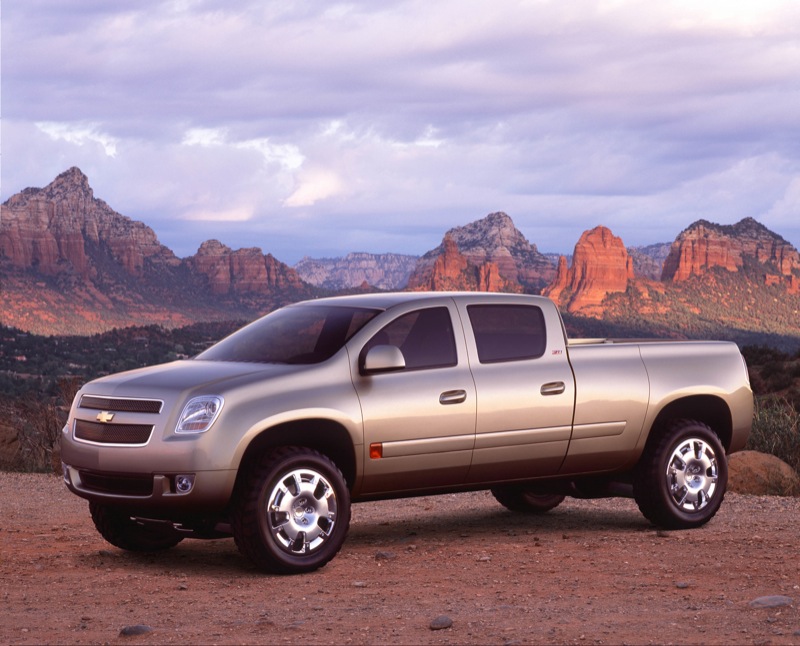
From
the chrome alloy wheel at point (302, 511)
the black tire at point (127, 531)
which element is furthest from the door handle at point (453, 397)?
the black tire at point (127, 531)

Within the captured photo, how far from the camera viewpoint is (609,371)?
1020cm

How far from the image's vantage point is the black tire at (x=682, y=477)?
1043 cm

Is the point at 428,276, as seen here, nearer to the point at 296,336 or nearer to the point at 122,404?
the point at 296,336

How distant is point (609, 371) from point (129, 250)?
11561 cm

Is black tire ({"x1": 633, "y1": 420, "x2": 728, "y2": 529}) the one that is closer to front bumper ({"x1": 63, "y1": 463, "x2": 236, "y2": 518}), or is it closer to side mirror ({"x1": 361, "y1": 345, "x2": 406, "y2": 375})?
side mirror ({"x1": 361, "y1": 345, "x2": 406, "y2": 375})

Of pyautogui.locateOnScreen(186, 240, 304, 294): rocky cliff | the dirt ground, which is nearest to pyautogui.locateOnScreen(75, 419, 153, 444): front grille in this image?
the dirt ground

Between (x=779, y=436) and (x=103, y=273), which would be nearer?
(x=779, y=436)

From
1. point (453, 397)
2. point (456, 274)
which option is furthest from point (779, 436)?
point (456, 274)

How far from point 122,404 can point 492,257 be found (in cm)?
12186

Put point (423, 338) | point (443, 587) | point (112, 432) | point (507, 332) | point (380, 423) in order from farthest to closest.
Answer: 1. point (507, 332)
2. point (423, 338)
3. point (380, 423)
4. point (112, 432)
5. point (443, 587)

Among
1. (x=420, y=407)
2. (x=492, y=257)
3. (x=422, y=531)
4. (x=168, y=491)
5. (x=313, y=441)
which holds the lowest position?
(x=422, y=531)

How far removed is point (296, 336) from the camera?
946 centimetres

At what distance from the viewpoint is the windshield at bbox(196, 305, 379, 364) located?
30.0ft

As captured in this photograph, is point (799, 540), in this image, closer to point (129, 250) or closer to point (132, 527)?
point (132, 527)
